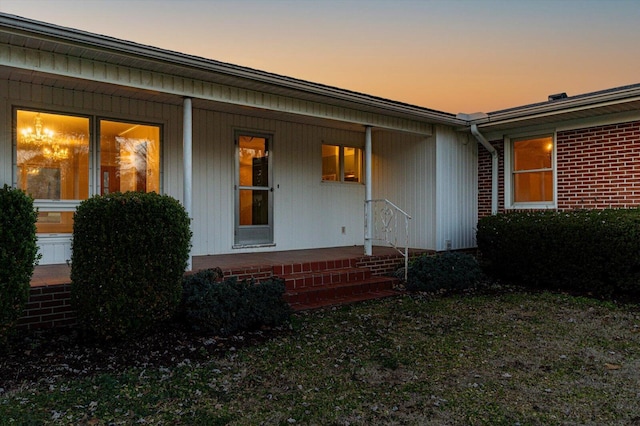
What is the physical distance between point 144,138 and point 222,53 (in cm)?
510

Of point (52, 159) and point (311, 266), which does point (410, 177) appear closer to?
point (311, 266)

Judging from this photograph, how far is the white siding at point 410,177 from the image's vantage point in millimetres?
8727

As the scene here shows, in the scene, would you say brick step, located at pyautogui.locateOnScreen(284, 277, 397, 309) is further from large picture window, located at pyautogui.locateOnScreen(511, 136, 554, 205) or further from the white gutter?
the white gutter

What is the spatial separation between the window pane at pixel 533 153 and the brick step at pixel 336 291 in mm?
3989

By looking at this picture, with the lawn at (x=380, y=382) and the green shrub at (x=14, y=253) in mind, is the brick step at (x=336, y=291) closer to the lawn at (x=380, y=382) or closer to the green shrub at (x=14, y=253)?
the lawn at (x=380, y=382)

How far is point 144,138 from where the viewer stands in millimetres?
6793

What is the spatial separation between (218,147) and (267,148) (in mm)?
1004

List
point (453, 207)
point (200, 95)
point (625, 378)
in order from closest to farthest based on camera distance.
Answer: point (625, 378) < point (200, 95) < point (453, 207)

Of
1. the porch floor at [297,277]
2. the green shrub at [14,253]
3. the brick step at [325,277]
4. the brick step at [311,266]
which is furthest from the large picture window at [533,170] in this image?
the green shrub at [14,253]

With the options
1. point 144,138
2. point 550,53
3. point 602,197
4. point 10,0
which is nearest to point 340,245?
point 144,138

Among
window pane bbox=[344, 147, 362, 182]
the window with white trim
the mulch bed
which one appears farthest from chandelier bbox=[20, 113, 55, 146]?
the window with white trim

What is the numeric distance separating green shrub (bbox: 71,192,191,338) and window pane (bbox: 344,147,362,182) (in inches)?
224

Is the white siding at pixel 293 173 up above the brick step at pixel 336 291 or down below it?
above

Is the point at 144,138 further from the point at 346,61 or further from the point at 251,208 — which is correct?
the point at 346,61
